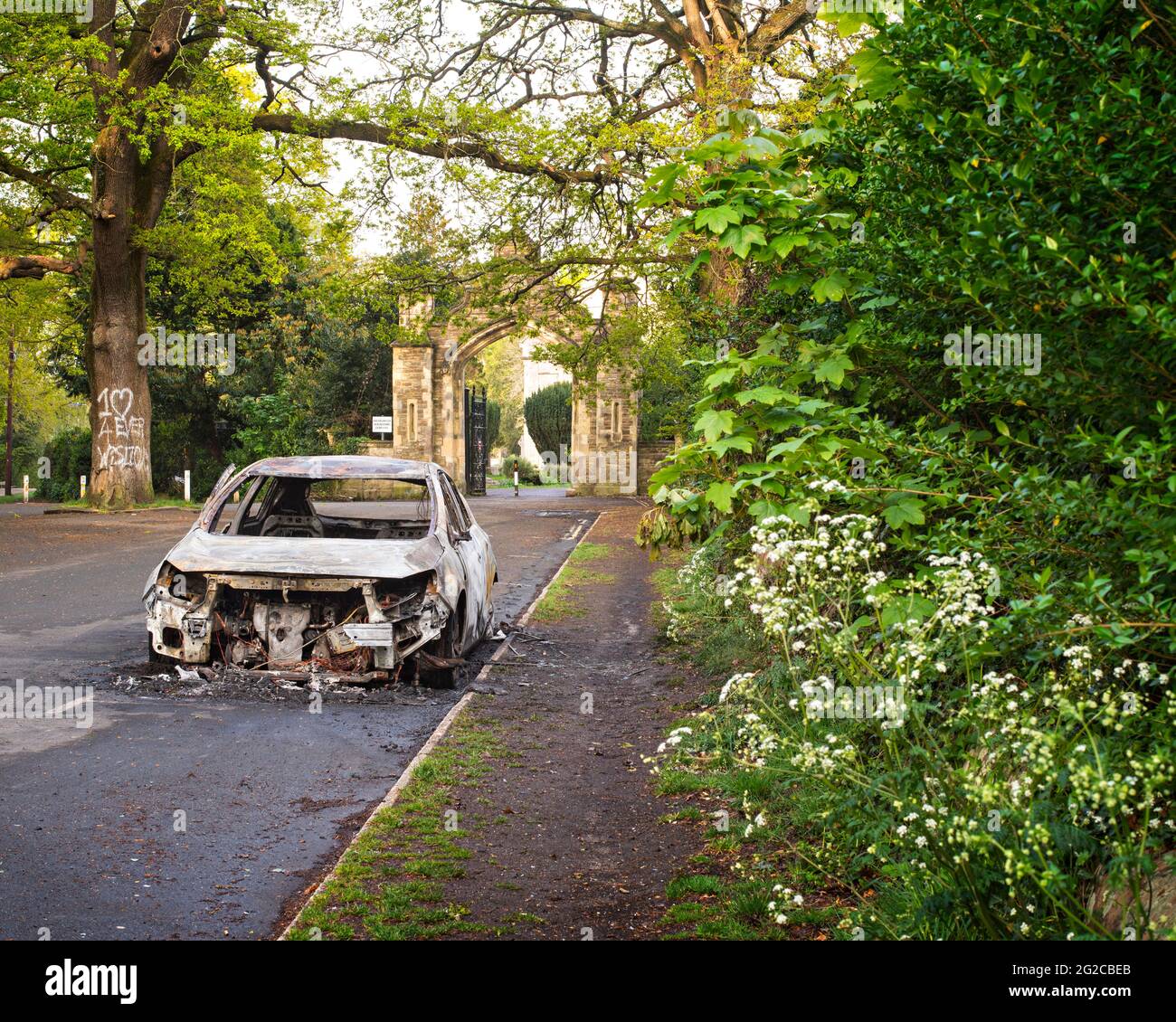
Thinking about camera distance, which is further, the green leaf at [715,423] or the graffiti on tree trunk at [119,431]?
the graffiti on tree trunk at [119,431]

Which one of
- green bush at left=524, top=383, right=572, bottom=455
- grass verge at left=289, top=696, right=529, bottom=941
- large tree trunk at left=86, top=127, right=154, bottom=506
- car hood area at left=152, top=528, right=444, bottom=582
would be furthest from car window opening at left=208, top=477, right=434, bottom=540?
green bush at left=524, top=383, right=572, bottom=455

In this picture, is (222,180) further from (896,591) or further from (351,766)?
(896,591)

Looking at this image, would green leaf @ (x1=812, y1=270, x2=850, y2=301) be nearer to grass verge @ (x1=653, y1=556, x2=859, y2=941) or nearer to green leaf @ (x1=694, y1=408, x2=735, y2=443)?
green leaf @ (x1=694, y1=408, x2=735, y2=443)

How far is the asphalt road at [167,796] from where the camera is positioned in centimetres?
487

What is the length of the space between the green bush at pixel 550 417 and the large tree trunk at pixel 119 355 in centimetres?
3804

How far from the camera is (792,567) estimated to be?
14.9ft

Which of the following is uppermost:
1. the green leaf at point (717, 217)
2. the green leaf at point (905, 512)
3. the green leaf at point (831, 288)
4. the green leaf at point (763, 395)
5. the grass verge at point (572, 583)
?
the green leaf at point (717, 217)

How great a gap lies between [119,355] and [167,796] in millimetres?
26522

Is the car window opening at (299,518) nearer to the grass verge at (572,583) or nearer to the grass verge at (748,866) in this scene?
the grass verge at (572,583)

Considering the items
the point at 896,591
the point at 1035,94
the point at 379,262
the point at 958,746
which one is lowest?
the point at 958,746

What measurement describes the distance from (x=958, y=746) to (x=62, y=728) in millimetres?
5972

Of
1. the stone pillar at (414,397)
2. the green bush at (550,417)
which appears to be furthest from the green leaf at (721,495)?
the green bush at (550,417)

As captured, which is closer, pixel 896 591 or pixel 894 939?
pixel 894 939

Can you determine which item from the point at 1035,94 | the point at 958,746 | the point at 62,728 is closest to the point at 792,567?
the point at 958,746
